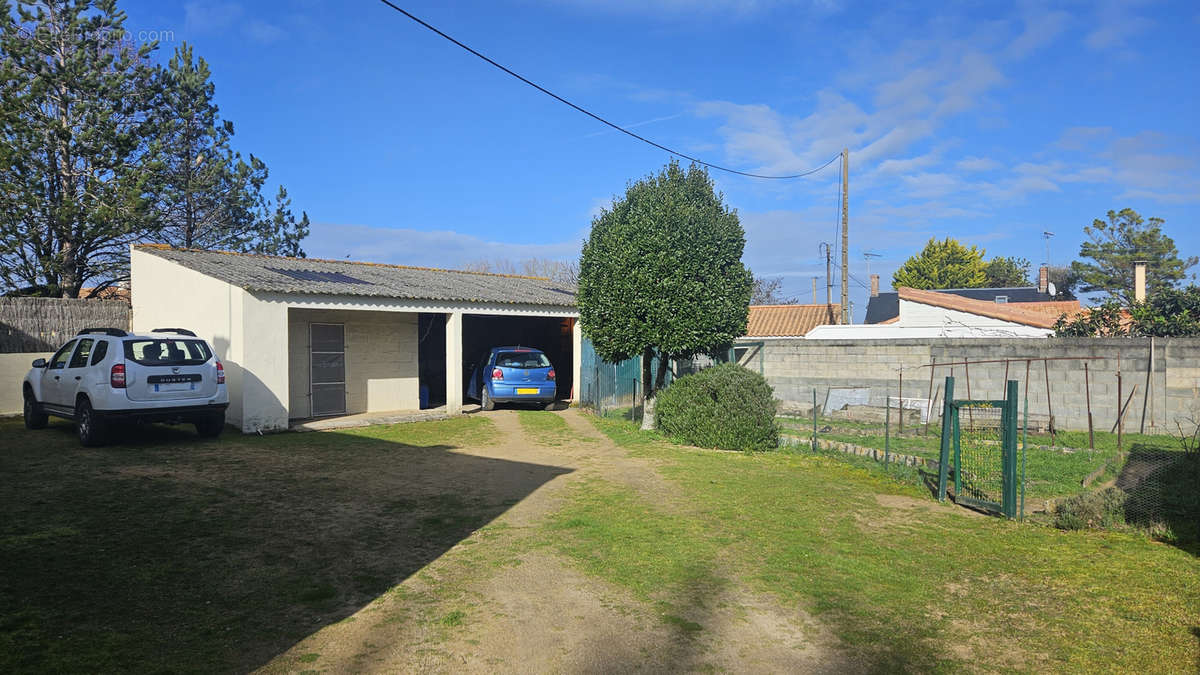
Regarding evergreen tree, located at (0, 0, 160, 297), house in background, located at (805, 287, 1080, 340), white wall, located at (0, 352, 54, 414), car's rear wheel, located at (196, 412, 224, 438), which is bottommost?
car's rear wheel, located at (196, 412, 224, 438)

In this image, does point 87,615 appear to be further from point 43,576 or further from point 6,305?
point 6,305

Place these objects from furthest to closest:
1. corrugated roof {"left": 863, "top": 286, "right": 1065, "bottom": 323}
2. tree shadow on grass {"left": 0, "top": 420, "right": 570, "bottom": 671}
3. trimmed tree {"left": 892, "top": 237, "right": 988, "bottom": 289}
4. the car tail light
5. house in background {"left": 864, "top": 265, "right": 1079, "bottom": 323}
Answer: trimmed tree {"left": 892, "top": 237, "right": 988, "bottom": 289}, corrugated roof {"left": 863, "top": 286, "right": 1065, "bottom": 323}, house in background {"left": 864, "top": 265, "right": 1079, "bottom": 323}, the car tail light, tree shadow on grass {"left": 0, "top": 420, "right": 570, "bottom": 671}

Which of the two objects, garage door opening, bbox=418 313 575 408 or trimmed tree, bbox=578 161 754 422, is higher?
trimmed tree, bbox=578 161 754 422

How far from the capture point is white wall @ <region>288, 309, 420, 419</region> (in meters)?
15.0

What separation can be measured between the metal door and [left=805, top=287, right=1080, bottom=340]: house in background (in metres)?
15.3

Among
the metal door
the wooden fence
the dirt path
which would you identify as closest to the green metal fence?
the metal door

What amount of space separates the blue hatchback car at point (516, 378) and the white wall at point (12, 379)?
942 cm

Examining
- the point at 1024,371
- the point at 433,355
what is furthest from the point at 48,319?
the point at 1024,371

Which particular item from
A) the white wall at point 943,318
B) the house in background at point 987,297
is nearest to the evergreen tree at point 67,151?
the white wall at point 943,318

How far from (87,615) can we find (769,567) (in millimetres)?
4854

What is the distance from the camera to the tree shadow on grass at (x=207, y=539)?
410 cm

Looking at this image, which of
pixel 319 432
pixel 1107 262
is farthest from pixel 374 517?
pixel 1107 262

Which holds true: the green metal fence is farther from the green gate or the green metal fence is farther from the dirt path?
the dirt path

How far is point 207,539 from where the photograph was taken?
242 inches
